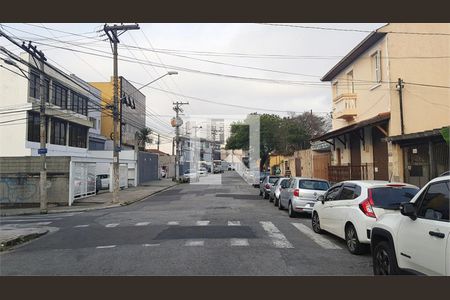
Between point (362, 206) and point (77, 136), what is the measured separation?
36460 millimetres

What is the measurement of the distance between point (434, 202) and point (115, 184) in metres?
21.4

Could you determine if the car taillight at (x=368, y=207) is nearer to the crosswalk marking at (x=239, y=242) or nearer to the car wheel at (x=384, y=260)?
the car wheel at (x=384, y=260)

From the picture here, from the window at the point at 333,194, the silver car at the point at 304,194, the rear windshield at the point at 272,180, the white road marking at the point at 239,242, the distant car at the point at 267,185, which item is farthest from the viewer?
the rear windshield at the point at 272,180

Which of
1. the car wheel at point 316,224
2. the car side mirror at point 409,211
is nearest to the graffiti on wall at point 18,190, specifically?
the car wheel at point 316,224

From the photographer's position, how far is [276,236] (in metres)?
10.7

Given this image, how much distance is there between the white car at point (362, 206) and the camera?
8.31 m

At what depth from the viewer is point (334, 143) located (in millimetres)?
26422

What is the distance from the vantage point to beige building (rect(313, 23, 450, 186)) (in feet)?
52.0

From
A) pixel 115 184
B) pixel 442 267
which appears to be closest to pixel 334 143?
pixel 115 184

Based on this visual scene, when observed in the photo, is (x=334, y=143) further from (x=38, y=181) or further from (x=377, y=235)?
(x=377, y=235)

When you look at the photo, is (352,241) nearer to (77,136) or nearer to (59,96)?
(59,96)

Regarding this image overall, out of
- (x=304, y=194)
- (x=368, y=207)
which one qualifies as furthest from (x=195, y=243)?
(x=304, y=194)

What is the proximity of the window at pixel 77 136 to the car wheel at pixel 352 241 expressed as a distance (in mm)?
34388

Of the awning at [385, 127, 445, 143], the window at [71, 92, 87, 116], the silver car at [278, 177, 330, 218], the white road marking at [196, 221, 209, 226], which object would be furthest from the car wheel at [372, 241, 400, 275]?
the window at [71, 92, 87, 116]
